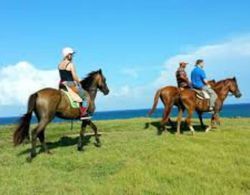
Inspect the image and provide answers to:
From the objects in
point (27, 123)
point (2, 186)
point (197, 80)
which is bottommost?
point (2, 186)

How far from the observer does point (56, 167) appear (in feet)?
54.9

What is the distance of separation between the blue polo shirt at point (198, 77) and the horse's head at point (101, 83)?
4838 mm

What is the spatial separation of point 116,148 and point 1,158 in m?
4.08

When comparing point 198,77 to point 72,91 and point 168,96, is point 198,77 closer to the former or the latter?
point 168,96

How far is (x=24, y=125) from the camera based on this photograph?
59.5 feet

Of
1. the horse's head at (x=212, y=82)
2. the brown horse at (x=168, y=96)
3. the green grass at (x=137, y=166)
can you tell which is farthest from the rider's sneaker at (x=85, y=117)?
the horse's head at (x=212, y=82)

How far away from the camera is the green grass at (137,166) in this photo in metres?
14.3

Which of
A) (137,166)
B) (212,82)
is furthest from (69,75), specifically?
(212,82)

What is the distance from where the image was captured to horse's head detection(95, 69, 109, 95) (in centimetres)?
2064

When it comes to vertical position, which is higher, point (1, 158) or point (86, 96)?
point (86, 96)

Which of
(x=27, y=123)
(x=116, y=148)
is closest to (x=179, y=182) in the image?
(x=116, y=148)

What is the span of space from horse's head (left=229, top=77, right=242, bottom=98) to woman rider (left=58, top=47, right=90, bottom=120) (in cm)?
928

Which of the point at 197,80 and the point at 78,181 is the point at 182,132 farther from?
the point at 78,181

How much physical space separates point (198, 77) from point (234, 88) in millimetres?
2949
